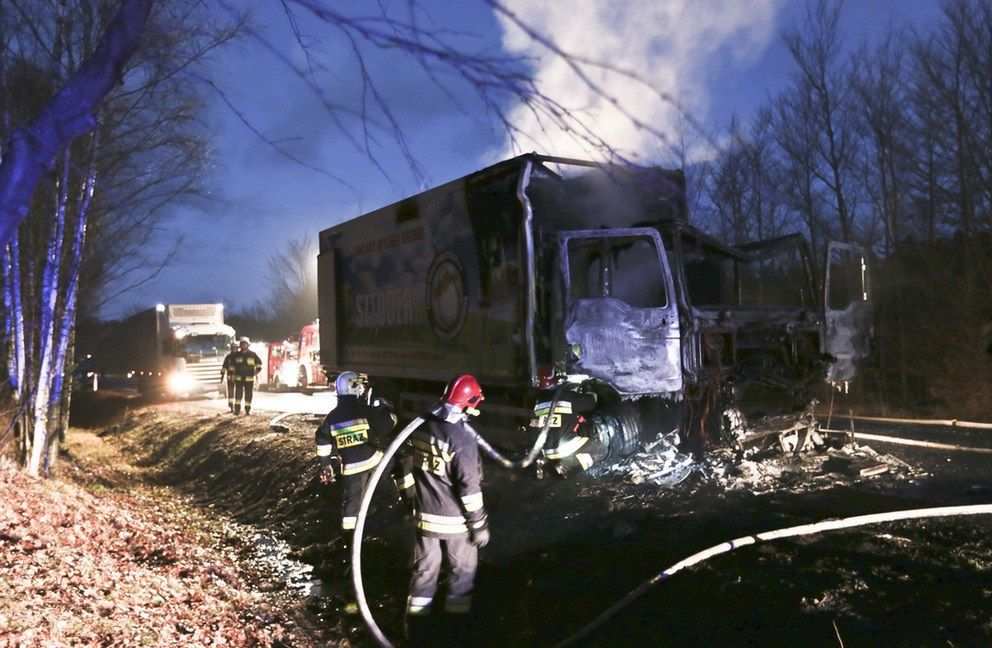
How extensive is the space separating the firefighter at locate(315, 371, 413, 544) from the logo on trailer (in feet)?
6.69

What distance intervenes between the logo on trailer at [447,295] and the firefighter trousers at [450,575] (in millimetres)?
3722

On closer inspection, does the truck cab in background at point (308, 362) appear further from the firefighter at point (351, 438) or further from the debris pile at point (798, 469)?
the debris pile at point (798, 469)

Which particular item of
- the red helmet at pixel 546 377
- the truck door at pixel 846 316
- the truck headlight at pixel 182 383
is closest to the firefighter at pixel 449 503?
the red helmet at pixel 546 377

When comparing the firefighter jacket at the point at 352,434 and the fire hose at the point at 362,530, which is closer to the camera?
the fire hose at the point at 362,530

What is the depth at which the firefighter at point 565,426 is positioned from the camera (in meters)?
6.98

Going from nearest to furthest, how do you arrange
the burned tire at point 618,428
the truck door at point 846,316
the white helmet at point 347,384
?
the white helmet at point 347,384 < the burned tire at point 618,428 < the truck door at point 846,316

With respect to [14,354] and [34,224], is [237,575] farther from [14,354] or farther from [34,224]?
[34,224]

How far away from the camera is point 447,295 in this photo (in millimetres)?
8430

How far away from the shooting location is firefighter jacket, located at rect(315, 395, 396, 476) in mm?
6141

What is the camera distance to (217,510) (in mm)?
9391

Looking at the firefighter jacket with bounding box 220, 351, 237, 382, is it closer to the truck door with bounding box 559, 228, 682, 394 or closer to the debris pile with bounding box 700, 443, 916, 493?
the truck door with bounding box 559, 228, 682, 394

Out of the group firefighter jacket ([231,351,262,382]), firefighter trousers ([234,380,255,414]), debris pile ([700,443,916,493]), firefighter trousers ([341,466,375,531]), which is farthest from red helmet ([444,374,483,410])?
firefighter trousers ([234,380,255,414])

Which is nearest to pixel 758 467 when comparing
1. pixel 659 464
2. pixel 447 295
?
pixel 659 464

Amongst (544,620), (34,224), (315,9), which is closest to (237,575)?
(544,620)
